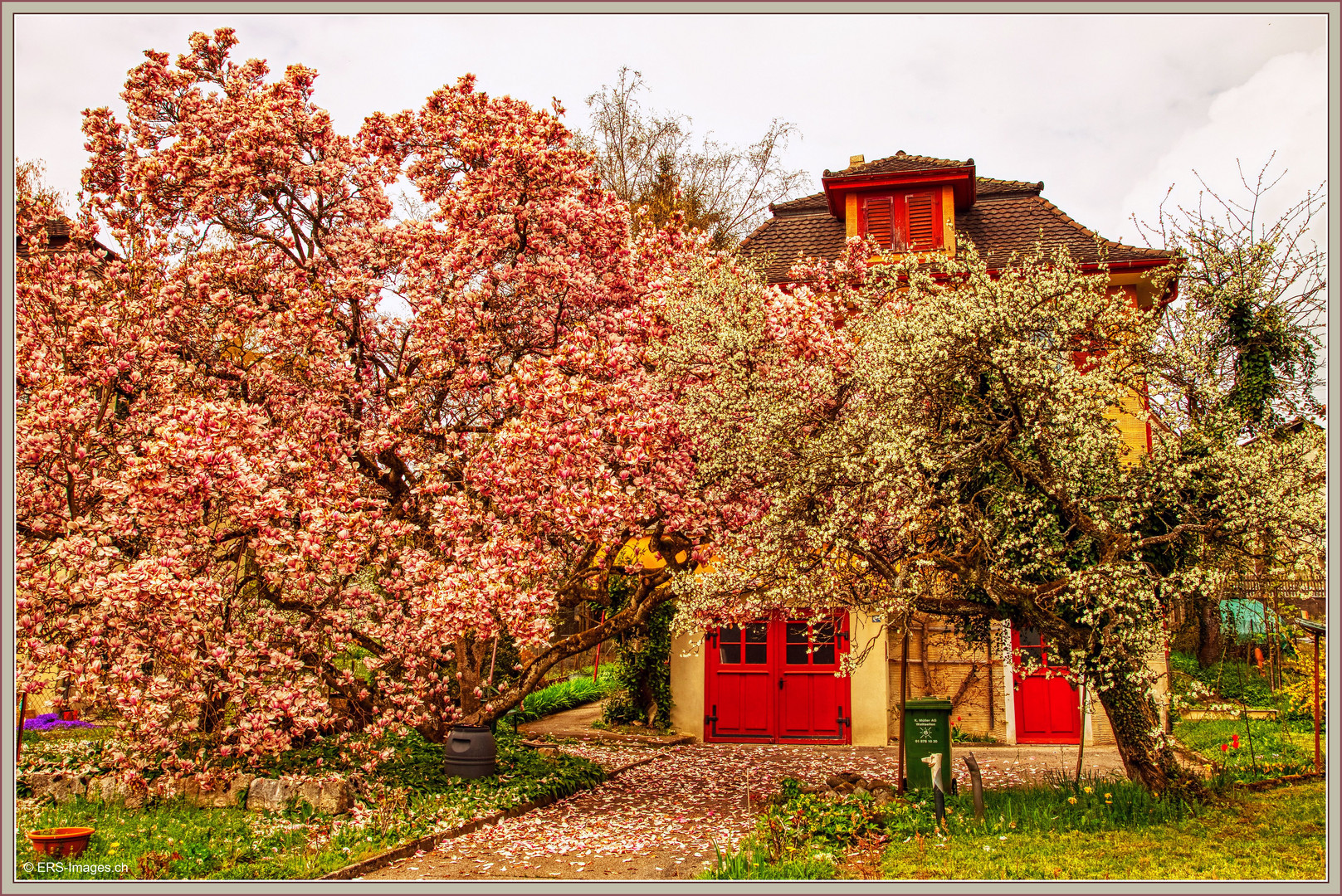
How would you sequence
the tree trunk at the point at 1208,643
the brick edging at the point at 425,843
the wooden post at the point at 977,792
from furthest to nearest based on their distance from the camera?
the tree trunk at the point at 1208,643 < the wooden post at the point at 977,792 < the brick edging at the point at 425,843

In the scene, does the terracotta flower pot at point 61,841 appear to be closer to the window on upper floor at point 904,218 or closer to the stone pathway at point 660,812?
the stone pathway at point 660,812

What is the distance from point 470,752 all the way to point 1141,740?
7.29 m

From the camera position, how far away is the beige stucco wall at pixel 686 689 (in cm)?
1661

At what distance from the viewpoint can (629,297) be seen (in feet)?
39.0

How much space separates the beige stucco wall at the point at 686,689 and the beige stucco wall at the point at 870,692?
2.79 metres

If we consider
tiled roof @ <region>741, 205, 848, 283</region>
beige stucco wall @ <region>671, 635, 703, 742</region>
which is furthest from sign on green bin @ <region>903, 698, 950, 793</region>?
tiled roof @ <region>741, 205, 848, 283</region>

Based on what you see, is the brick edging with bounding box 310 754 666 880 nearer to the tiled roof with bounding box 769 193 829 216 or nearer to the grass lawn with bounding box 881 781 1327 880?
the grass lawn with bounding box 881 781 1327 880

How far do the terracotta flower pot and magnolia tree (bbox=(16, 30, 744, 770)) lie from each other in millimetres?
1463

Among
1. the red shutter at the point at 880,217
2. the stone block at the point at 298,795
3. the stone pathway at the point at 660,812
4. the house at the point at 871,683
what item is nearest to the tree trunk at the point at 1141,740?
the stone pathway at the point at 660,812

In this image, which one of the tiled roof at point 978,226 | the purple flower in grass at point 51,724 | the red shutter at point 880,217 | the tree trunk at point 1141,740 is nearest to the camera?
the tree trunk at point 1141,740

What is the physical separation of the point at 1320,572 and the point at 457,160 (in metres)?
10.5

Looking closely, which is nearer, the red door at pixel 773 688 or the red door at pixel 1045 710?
the red door at pixel 1045 710

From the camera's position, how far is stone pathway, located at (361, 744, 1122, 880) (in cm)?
802

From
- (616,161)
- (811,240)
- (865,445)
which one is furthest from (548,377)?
(616,161)
